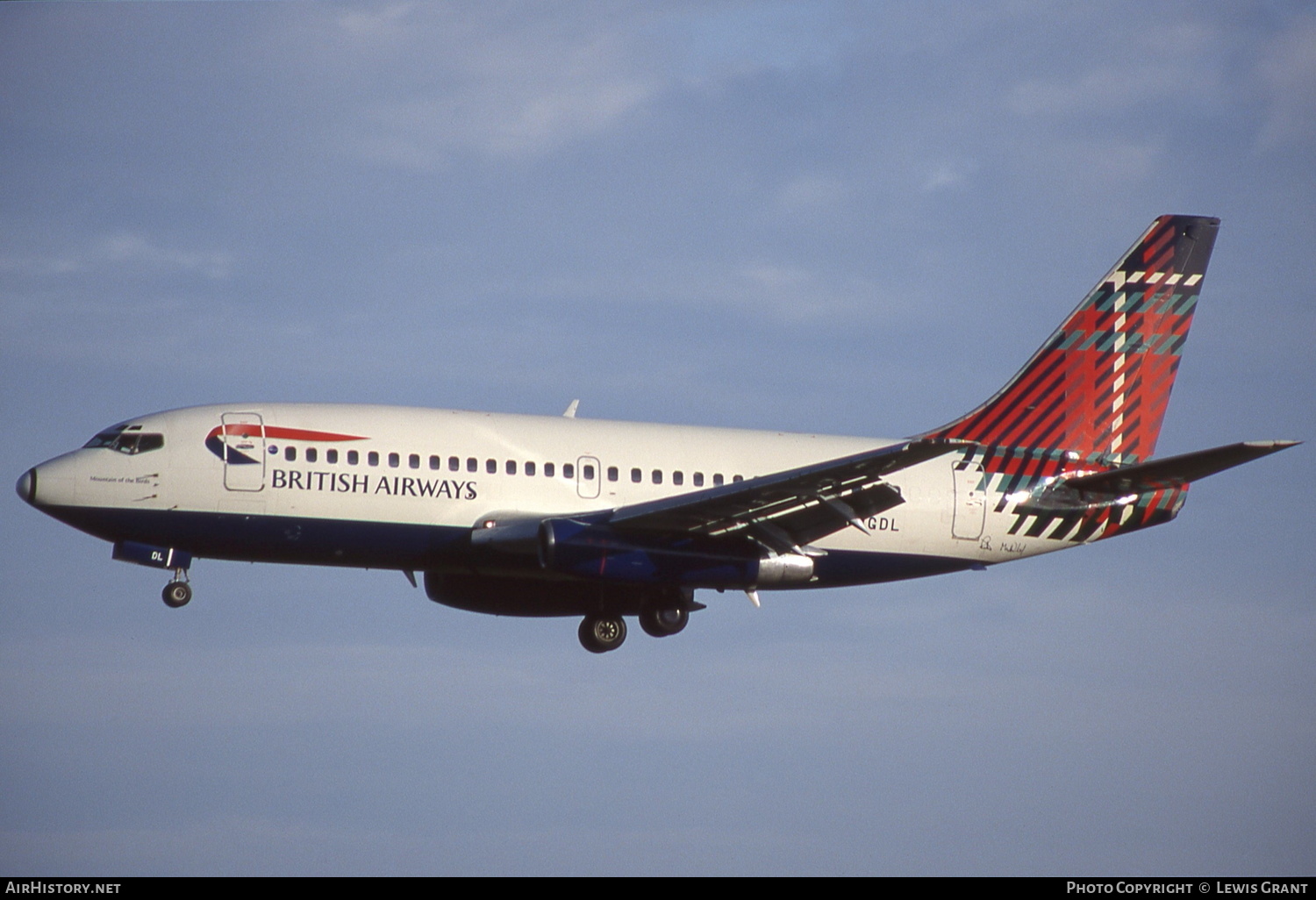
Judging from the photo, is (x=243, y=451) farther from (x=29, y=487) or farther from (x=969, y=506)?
(x=969, y=506)

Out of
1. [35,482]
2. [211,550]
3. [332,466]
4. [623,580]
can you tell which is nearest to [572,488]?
[623,580]

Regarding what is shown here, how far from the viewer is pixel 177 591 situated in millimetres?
44562

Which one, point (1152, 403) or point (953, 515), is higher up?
point (1152, 403)

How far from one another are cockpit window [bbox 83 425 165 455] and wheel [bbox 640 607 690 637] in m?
14.2

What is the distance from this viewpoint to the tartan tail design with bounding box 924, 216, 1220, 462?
51281 mm

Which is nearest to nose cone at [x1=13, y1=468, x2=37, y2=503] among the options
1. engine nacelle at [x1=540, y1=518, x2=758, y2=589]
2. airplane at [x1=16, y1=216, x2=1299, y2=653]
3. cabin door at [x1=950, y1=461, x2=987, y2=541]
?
airplane at [x1=16, y1=216, x2=1299, y2=653]

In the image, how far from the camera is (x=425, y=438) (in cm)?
4581

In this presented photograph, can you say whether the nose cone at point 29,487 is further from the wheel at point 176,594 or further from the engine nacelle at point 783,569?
the engine nacelle at point 783,569

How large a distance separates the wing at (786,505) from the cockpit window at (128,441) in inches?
454

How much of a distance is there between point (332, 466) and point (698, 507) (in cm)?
926

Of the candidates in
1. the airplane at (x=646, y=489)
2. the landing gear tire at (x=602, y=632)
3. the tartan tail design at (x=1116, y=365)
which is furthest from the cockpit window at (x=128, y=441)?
the tartan tail design at (x=1116, y=365)

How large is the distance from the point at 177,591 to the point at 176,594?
69mm

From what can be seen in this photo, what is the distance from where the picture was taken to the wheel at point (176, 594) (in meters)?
44.4

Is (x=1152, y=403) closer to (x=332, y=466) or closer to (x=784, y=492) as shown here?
(x=784, y=492)
